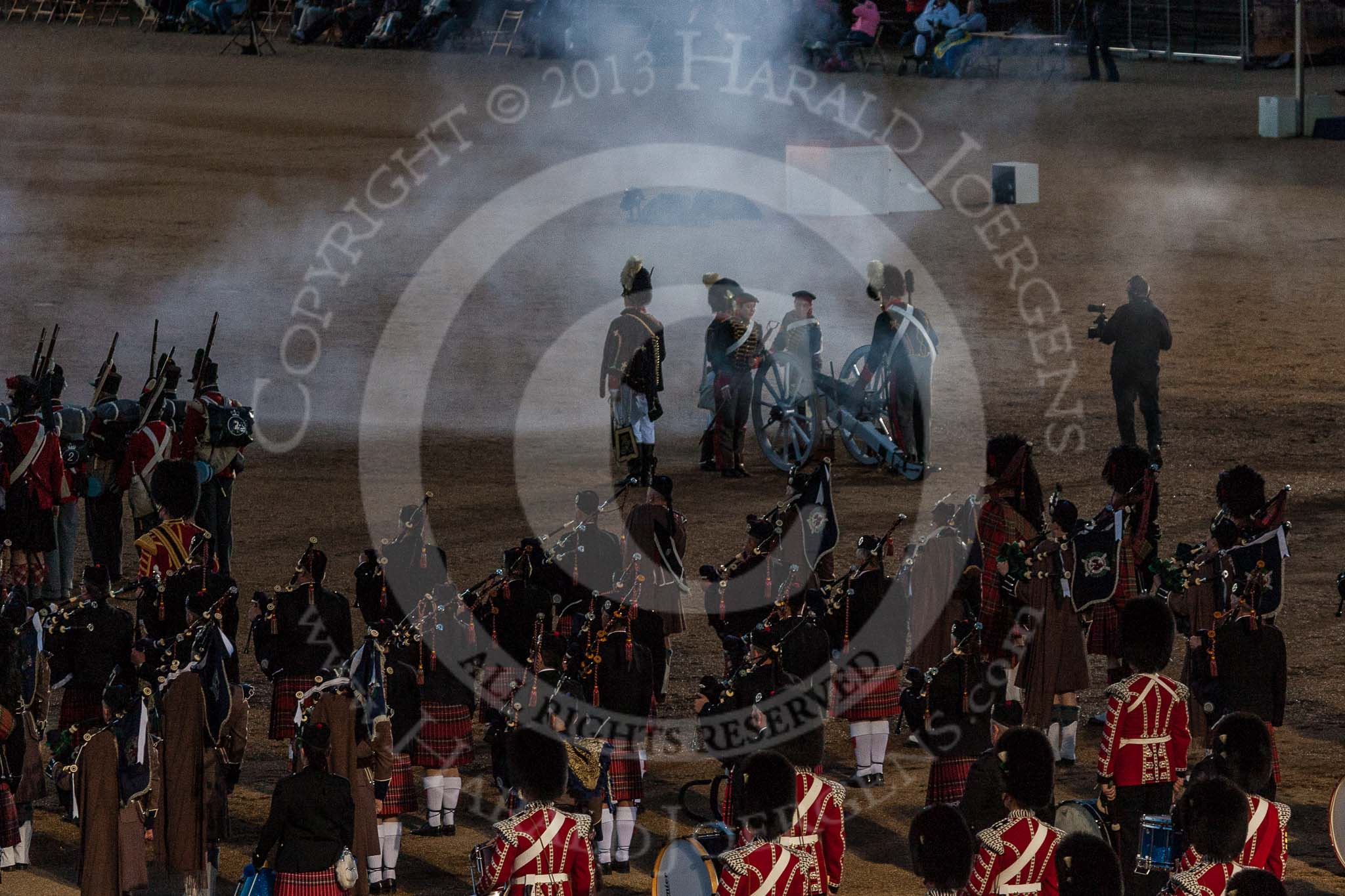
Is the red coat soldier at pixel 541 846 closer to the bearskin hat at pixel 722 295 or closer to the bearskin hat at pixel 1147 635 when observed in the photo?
the bearskin hat at pixel 1147 635

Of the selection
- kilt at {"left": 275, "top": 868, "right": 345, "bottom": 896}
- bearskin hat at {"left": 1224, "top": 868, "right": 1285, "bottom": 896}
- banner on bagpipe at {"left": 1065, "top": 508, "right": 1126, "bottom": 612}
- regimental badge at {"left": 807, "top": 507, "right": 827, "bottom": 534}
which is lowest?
kilt at {"left": 275, "top": 868, "right": 345, "bottom": 896}

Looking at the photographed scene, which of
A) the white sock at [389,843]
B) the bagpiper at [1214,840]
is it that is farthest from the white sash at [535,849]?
the bagpiper at [1214,840]

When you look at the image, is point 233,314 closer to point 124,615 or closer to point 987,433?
point 987,433

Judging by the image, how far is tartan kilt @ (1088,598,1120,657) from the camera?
1051 centimetres

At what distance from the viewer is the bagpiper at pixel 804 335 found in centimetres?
1609

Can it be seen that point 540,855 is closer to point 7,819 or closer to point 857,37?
point 7,819

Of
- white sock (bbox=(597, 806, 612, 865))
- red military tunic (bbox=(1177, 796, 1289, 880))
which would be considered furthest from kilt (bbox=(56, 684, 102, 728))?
red military tunic (bbox=(1177, 796, 1289, 880))

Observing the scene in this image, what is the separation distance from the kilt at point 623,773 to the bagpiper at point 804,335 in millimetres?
7169

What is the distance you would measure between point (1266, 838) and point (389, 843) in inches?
149

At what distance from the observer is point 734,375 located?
16.0 m

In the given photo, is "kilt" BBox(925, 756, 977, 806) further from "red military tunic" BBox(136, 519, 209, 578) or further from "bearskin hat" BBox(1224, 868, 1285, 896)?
"red military tunic" BBox(136, 519, 209, 578)

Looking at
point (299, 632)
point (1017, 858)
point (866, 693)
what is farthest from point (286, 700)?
point (1017, 858)

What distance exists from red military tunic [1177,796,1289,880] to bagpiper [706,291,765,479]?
29.1ft

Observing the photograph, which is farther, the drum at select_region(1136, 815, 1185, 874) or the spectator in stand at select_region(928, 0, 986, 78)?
the spectator in stand at select_region(928, 0, 986, 78)
